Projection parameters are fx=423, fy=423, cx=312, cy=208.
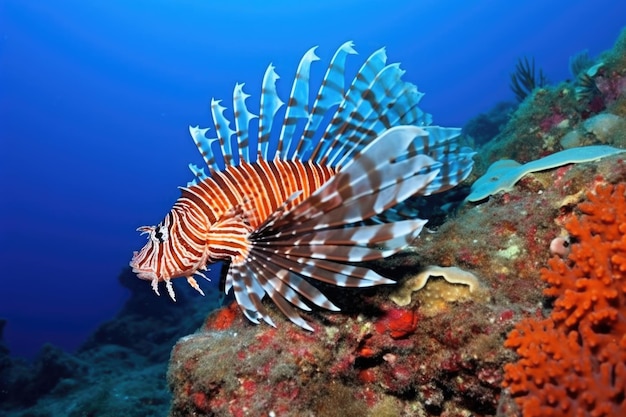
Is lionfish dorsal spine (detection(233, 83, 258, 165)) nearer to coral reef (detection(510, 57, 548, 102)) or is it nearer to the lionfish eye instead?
the lionfish eye

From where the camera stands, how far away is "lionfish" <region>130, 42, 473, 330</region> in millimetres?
2203

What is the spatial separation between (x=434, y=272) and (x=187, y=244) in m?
1.82

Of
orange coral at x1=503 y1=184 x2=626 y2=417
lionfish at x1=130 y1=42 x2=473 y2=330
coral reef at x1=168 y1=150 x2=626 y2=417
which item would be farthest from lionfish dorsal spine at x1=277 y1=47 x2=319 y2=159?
orange coral at x1=503 y1=184 x2=626 y2=417

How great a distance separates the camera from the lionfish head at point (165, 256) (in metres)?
3.18

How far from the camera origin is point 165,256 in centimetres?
319

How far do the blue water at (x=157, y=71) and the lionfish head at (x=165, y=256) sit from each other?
75708 millimetres

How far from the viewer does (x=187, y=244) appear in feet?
10.5

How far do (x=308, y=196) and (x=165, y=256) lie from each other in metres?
1.17

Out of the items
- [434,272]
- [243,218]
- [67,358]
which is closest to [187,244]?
[243,218]

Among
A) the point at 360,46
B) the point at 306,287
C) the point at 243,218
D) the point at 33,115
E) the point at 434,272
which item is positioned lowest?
the point at 434,272

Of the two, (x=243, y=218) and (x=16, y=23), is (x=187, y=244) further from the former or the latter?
(x=16, y=23)

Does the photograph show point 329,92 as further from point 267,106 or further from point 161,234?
point 161,234

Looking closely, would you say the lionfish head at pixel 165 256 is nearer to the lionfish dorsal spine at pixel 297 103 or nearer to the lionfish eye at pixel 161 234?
the lionfish eye at pixel 161 234

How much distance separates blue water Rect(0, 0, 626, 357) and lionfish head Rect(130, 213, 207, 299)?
7571 centimetres
